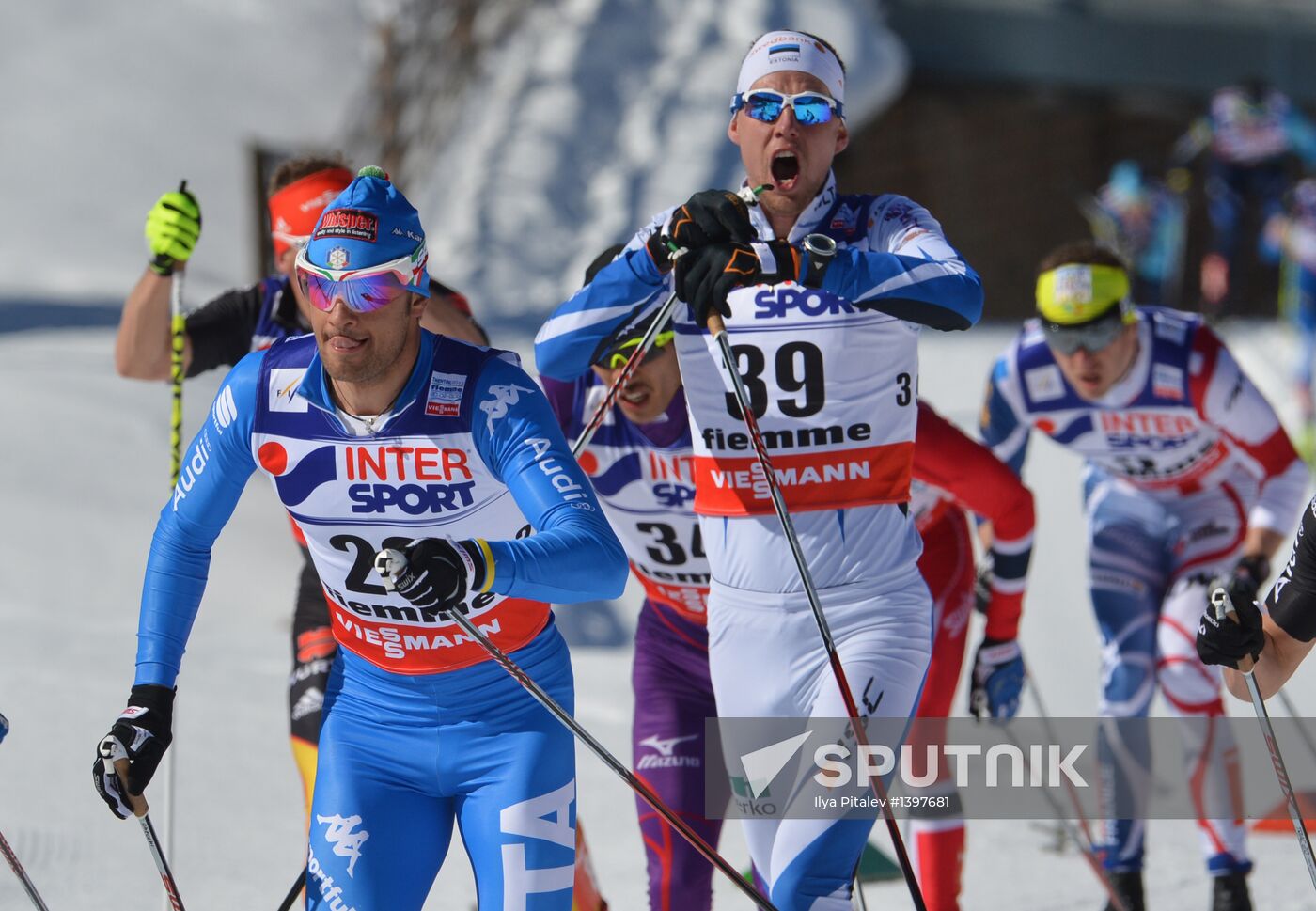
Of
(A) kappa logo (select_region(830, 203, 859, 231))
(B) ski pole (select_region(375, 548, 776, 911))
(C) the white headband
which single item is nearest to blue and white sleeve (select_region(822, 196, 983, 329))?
(A) kappa logo (select_region(830, 203, 859, 231))

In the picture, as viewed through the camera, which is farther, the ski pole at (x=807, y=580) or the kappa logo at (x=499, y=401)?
the ski pole at (x=807, y=580)

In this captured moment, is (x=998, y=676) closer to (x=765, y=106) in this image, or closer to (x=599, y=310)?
(x=599, y=310)

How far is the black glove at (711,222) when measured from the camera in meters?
3.60

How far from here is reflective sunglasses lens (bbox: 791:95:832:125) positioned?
388 centimetres

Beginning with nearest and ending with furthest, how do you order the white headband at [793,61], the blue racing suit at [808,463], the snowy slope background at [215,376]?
the blue racing suit at [808,463]
the white headband at [793,61]
the snowy slope background at [215,376]

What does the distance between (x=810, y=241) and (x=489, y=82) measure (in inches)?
568

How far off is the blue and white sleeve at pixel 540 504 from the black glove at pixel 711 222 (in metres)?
0.48

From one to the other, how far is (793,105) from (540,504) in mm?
1205

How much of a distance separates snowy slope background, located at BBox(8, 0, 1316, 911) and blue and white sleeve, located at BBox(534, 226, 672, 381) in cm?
244

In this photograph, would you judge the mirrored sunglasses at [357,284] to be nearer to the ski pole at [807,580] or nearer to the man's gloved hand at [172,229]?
the ski pole at [807,580]

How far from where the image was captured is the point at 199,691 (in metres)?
7.35

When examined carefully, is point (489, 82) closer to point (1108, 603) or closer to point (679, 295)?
point (1108, 603)

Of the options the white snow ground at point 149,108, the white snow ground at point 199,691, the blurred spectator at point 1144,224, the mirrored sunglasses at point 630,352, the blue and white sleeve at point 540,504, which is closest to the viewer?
the blue and white sleeve at point 540,504

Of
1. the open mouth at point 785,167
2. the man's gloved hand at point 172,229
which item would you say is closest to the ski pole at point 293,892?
the man's gloved hand at point 172,229
